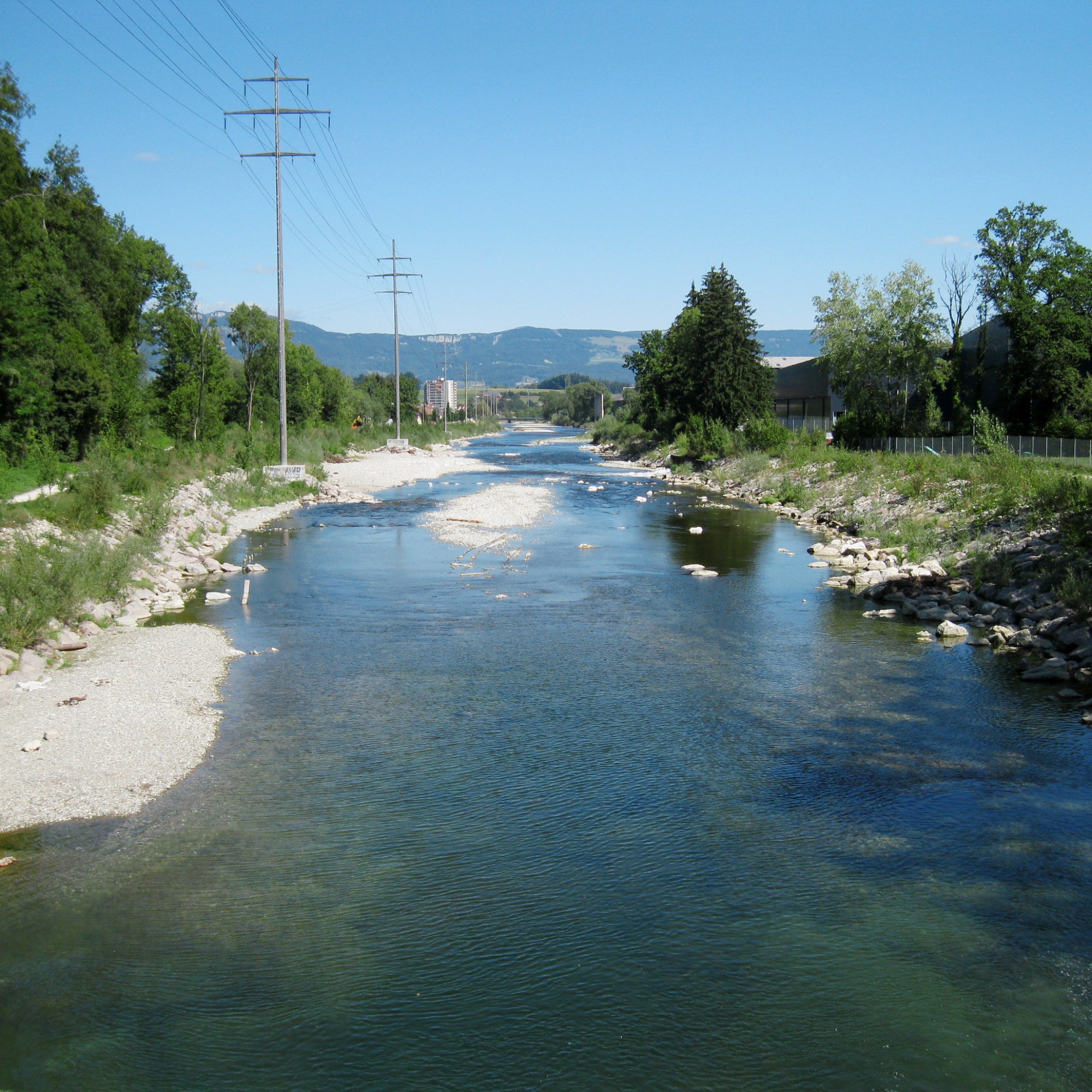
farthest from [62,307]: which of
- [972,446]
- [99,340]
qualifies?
[972,446]

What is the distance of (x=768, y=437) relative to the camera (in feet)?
168

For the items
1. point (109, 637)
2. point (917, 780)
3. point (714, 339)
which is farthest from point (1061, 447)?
point (109, 637)

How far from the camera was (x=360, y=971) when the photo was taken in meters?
6.96

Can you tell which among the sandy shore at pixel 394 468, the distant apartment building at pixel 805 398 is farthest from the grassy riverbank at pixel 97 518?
the distant apartment building at pixel 805 398

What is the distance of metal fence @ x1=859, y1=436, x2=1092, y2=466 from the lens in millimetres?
37062

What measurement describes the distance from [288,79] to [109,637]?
2739 cm

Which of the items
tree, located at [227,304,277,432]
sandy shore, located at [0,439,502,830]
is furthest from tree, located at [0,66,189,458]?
sandy shore, located at [0,439,502,830]

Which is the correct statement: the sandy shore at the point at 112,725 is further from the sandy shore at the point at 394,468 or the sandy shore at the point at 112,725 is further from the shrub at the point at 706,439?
the shrub at the point at 706,439

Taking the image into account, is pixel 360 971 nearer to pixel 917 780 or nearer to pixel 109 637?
pixel 917 780

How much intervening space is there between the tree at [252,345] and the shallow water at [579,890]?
4406 cm

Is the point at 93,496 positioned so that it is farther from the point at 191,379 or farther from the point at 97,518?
the point at 191,379

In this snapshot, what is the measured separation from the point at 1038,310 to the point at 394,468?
35.9 metres

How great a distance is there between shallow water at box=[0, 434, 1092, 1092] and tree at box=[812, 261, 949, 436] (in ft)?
125

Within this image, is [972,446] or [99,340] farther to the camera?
[972,446]
